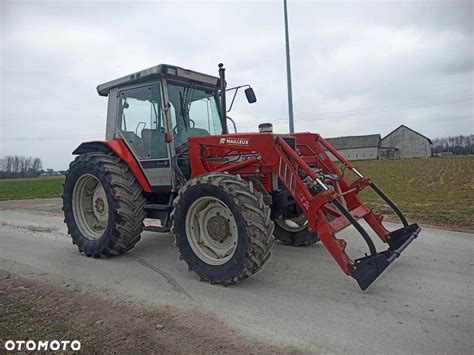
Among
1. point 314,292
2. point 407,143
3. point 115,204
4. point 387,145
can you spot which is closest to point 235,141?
point 115,204

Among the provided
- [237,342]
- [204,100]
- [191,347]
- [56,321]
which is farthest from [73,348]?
[204,100]

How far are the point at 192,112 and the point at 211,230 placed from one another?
205 cm

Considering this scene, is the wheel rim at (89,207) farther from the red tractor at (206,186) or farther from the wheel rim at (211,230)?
the wheel rim at (211,230)

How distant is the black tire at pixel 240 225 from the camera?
13.0ft

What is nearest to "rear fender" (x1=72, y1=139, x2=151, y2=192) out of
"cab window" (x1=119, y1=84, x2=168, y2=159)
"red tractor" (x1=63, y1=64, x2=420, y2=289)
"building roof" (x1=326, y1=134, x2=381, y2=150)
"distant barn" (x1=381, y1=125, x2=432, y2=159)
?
"red tractor" (x1=63, y1=64, x2=420, y2=289)

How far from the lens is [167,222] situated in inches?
208

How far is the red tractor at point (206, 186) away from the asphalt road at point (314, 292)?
0.92ft

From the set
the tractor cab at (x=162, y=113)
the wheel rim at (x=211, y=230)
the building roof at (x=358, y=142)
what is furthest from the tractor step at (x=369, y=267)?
the building roof at (x=358, y=142)

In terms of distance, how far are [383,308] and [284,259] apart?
1820 millimetres

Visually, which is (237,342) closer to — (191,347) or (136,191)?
(191,347)

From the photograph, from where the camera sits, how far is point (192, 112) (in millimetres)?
5742

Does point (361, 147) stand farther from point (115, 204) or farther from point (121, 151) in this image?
point (115, 204)

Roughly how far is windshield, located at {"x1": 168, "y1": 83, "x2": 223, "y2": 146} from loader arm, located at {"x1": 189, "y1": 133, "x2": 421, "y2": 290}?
1.98ft

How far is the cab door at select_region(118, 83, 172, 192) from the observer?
541 centimetres
